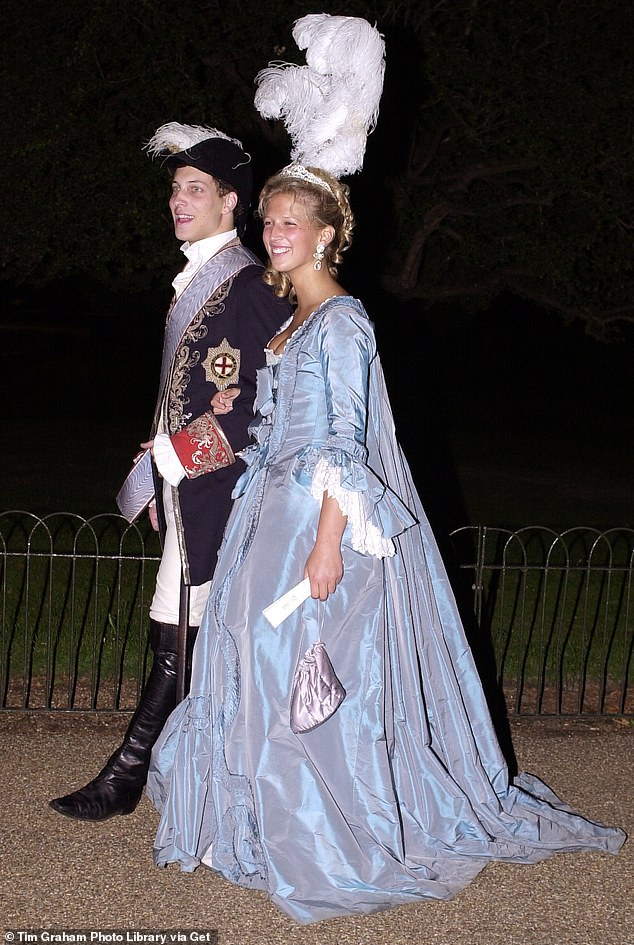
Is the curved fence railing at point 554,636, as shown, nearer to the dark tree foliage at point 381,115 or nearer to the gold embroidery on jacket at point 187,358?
the gold embroidery on jacket at point 187,358

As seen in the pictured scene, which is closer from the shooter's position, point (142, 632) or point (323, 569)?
point (323, 569)

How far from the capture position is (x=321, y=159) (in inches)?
123

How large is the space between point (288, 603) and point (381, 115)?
6.91 meters

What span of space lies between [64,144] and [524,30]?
3.90m

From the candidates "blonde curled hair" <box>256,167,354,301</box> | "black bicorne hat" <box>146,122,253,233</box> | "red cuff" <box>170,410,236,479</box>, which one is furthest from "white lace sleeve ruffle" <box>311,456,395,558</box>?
"black bicorne hat" <box>146,122,253,233</box>

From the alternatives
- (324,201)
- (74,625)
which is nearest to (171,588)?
(324,201)

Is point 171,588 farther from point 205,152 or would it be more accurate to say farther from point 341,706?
point 205,152

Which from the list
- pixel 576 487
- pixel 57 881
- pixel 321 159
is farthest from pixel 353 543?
pixel 576 487

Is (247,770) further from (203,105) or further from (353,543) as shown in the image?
(203,105)

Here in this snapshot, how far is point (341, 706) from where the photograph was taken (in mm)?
3055

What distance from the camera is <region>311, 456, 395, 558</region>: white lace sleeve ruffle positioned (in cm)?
294

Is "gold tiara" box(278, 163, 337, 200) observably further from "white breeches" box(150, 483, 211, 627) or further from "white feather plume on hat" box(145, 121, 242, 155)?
"white breeches" box(150, 483, 211, 627)

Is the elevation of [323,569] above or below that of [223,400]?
below

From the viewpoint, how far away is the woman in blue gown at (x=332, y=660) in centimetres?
301
